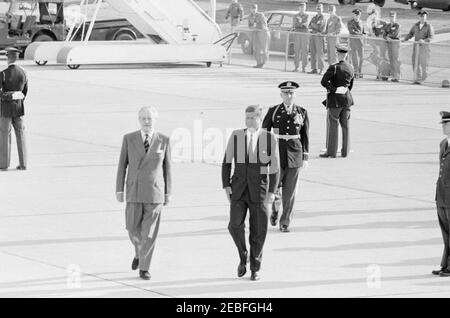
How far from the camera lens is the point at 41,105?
1070 inches

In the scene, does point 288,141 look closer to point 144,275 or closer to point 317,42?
point 144,275

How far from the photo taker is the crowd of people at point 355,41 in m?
34.0


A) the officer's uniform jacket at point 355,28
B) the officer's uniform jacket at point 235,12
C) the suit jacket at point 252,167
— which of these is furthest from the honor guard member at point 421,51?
the suit jacket at point 252,167

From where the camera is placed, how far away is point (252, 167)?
12.4 meters

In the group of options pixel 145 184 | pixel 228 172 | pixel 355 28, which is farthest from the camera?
pixel 355 28

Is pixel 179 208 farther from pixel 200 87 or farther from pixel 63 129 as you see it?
pixel 200 87

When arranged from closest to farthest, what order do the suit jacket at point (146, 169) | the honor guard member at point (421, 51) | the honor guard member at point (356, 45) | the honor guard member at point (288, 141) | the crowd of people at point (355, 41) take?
the suit jacket at point (146, 169) < the honor guard member at point (288, 141) < the honor guard member at point (421, 51) < the crowd of people at point (355, 41) < the honor guard member at point (356, 45)

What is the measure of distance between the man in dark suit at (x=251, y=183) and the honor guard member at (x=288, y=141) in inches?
96.0

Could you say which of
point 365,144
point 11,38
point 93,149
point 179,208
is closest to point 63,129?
point 93,149

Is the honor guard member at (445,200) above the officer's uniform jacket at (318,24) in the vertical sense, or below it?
above

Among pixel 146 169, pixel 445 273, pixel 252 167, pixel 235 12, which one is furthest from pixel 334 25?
pixel 146 169

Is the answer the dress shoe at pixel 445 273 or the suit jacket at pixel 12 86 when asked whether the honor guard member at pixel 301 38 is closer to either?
the suit jacket at pixel 12 86

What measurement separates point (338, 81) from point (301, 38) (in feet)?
50.2
